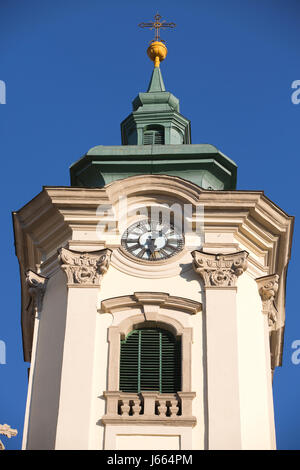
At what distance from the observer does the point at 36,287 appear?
32.5 metres

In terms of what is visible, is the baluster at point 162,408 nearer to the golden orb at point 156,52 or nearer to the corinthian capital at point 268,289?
the corinthian capital at point 268,289

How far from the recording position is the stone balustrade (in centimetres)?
2936

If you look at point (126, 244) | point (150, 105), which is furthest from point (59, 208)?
point (150, 105)

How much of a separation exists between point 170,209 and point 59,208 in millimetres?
2491

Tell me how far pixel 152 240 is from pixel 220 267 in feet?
5.95

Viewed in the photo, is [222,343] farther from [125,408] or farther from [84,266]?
[84,266]

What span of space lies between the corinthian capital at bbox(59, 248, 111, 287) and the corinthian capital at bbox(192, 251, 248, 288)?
200 centimetres

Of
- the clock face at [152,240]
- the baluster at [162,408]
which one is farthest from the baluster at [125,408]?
the clock face at [152,240]

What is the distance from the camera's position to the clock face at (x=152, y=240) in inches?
1283

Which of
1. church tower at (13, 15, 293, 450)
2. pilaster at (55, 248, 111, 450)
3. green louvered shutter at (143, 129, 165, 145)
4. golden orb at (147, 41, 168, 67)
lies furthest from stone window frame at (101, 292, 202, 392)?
golden orb at (147, 41, 168, 67)

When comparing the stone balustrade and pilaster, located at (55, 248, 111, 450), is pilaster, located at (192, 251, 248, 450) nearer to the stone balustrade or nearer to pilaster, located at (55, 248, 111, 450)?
the stone balustrade

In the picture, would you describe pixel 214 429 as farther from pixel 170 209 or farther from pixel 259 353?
pixel 170 209

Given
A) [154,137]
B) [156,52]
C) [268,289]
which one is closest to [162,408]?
[268,289]

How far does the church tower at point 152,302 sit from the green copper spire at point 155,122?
2.28 m
